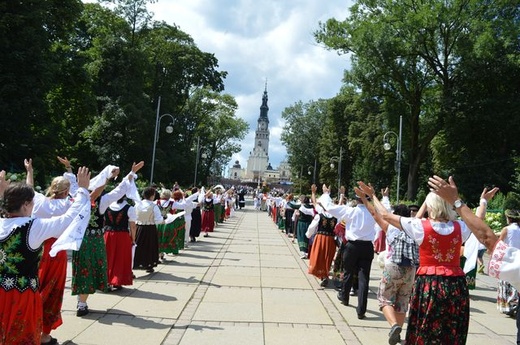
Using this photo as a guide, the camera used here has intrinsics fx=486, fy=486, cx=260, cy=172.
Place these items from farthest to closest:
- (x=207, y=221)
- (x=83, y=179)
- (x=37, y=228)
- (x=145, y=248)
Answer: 1. (x=207, y=221)
2. (x=145, y=248)
3. (x=83, y=179)
4. (x=37, y=228)

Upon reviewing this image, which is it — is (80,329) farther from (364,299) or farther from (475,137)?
(475,137)

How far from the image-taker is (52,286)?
205 inches

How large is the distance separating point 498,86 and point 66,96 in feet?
88.6

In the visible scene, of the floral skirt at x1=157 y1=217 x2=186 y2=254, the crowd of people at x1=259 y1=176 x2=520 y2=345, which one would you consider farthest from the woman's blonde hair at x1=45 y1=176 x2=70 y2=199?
the floral skirt at x1=157 y1=217 x2=186 y2=254

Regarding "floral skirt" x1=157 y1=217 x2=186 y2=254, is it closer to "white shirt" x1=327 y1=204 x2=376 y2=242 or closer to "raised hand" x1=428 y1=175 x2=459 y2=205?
"white shirt" x1=327 y1=204 x2=376 y2=242

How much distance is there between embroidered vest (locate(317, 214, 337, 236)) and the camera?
932 centimetres

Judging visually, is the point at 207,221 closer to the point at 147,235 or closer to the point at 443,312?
the point at 147,235

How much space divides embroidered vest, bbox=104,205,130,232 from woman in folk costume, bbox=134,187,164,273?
1697 millimetres

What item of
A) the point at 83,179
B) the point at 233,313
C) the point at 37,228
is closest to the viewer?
the point at 37,228

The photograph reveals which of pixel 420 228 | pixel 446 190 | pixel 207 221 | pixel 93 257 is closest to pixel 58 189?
pixel 93 257

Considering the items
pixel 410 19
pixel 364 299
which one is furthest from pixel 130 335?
pixel 410 19

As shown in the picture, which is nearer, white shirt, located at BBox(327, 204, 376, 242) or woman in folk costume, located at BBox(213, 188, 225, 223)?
white shirt, located at BBox(327, 204, 376, 242)

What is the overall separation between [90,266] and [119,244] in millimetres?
1452

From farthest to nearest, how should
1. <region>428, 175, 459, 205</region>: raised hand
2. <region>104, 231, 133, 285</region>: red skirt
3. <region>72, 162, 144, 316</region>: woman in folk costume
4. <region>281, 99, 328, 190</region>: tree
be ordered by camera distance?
1. <region>281, 99, 328, 190</region>: tree
2. <region>104, 231, 133, 285</region>: red skirt
3. <region>72, 162, 144, 316</region>: woman in folk costume
4. <region>428, 175, 459, 205</region>: raised hand
